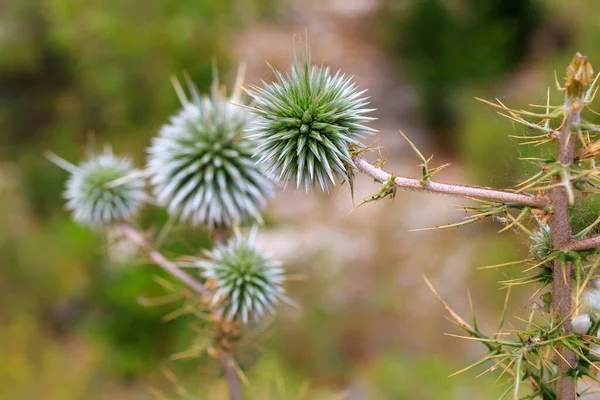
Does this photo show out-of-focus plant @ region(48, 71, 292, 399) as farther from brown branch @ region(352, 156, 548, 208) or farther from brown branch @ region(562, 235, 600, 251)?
brown branch @ region(562, 235, 600, 251)

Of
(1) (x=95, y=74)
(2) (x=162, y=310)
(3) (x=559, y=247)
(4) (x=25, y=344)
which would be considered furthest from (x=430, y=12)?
(3) (x=559, y=247)

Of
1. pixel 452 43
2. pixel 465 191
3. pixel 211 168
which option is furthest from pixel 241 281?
pixel 452 43

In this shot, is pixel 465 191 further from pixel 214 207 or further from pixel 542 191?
pixel 214 207

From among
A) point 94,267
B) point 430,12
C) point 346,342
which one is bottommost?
point 346,342

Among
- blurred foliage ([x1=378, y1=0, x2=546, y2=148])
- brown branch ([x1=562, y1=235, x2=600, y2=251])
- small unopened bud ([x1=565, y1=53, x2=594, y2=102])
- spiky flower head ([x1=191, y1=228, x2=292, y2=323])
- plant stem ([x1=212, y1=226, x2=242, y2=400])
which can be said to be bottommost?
plant stem ([x1=212, y1=226, x2=242, y2=400])

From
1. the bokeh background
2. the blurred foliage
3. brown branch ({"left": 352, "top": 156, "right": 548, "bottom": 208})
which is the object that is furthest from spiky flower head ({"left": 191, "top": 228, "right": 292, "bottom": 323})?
the blurred foliage

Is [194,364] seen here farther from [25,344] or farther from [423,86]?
[423,86]
